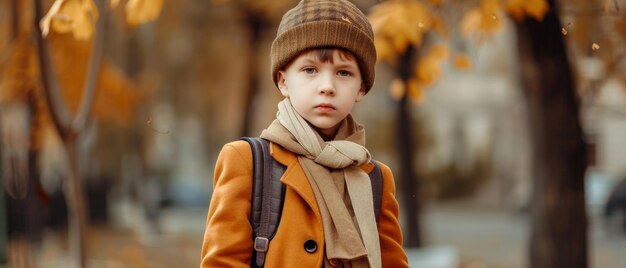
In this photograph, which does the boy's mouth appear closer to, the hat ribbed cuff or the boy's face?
the boy's face

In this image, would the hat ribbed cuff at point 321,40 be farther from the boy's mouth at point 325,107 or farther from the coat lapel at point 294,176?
the coat lapel at point 294,176

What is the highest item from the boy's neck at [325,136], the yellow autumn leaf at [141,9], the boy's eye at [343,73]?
the yellow autumn leaf at [141,9]

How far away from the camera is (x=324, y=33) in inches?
119

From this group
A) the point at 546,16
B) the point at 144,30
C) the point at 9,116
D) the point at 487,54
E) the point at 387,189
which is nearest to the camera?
the point at 387,189

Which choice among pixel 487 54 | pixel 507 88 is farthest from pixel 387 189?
pixel 507 88

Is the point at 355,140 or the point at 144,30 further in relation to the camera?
the point at 144,30

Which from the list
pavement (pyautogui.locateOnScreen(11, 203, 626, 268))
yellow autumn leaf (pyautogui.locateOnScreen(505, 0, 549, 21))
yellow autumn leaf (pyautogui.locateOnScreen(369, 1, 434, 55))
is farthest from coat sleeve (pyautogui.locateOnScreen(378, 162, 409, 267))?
pavement (pyautogui.locateOnScreen(11, 203, 626, 268))

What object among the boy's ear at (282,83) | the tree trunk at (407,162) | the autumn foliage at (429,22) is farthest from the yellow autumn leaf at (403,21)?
the tree trunk at (407,162)

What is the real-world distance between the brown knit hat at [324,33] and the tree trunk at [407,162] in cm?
1058

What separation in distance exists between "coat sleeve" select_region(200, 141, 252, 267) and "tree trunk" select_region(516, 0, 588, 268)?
4.83 m

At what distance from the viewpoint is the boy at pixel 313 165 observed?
296cm

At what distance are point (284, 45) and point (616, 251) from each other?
1663 cm

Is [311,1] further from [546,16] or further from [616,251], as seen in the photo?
[616,251]

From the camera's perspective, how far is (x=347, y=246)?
2986 millimetres
